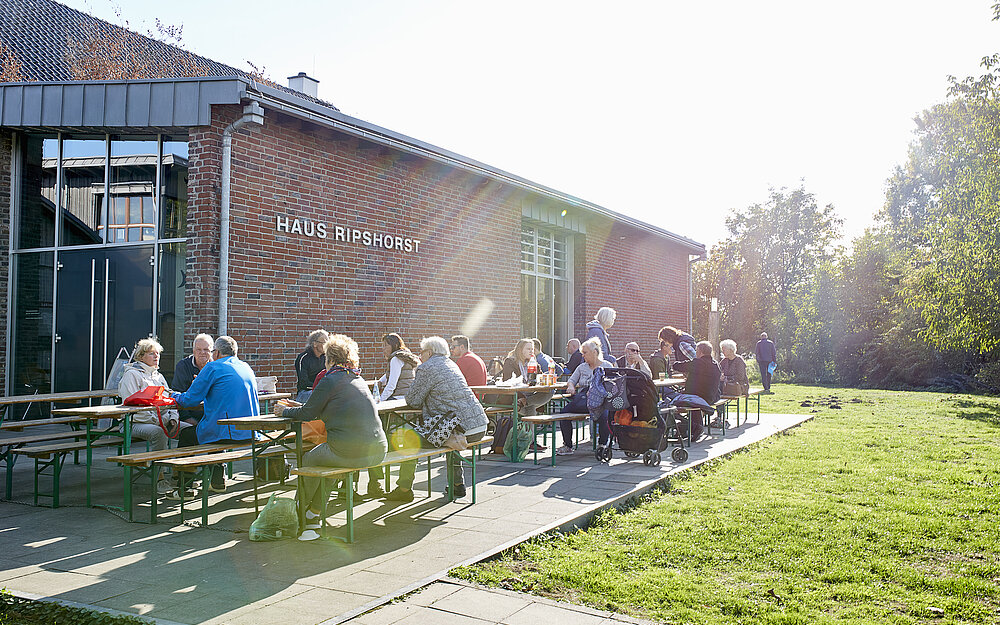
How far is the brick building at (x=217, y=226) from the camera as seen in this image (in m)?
9.52

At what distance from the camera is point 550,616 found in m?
3.88

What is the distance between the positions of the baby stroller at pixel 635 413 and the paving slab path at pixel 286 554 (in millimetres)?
532

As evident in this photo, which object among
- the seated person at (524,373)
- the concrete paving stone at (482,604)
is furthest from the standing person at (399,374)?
the concrete paving stone at (482,604)

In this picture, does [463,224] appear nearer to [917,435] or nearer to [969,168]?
[917,435]

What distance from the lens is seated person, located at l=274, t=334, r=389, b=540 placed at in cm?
565

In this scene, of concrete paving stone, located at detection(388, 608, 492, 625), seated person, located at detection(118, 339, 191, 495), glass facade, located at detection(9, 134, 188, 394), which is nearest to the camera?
concrete paving stone, located at detection(388, 608, 492, 625)

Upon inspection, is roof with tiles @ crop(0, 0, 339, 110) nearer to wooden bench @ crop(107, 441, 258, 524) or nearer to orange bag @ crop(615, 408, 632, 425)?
orange bag @ crop(615, 408, 632, 425)

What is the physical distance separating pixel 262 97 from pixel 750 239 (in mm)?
46289

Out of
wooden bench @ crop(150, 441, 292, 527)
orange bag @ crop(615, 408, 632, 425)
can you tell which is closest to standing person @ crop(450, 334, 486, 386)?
orange bag @ crop(615, 408, 632, 425)

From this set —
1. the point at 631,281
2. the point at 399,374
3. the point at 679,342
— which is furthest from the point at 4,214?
the point at 631,281

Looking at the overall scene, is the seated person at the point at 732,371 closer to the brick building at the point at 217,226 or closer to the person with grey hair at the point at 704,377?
the person with grey hair at the point at 704,377

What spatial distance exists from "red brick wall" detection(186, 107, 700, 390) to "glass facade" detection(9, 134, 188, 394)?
2.67 ft

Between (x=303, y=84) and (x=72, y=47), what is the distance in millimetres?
6305

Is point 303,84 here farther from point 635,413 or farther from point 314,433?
point 314,433
